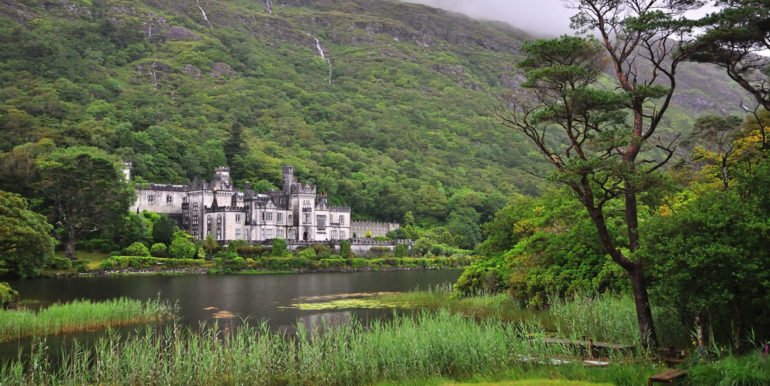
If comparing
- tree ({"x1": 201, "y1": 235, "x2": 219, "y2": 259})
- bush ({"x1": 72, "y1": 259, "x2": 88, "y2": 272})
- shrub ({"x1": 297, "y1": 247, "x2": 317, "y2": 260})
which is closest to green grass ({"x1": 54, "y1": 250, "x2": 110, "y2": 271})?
bush ({"x1": 72, "y1": 259, "x2": 88, "y2": 272})

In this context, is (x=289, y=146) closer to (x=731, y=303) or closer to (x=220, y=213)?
(x=220, y=213)

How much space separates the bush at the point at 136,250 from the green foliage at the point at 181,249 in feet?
9.24

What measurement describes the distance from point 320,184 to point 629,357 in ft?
359

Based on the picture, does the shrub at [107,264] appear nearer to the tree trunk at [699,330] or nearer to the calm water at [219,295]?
the calm water at [219,295]

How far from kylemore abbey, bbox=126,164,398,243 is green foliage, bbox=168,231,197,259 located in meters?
11.6

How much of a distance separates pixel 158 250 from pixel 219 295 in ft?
103

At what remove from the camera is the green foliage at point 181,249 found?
6950 cm

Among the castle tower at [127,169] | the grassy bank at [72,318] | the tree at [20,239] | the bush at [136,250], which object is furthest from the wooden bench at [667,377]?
the castle tower at [127,169]

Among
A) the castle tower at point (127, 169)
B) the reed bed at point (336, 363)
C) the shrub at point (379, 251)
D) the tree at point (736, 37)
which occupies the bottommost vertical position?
the shrub at point (379, 251)

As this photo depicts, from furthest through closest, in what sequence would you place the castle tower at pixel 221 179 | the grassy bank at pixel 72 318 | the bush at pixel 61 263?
the castle tower at pixel 221 179 → the bush at pixel 61 263 → the grassy bank at pixel 72 318

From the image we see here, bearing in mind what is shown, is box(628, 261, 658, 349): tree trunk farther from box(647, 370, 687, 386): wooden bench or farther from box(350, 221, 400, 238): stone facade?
box(350, 221, 400, 238): stone facade

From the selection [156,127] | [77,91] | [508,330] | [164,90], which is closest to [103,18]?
[164,90]

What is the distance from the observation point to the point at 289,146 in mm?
154000

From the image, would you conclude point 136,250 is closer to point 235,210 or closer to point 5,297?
point 235,210
